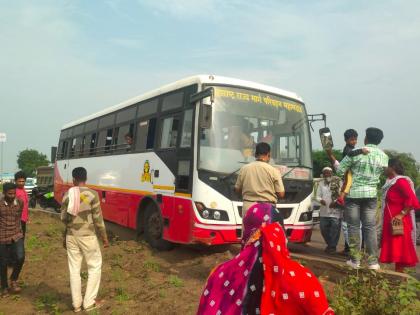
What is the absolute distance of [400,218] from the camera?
224 inches

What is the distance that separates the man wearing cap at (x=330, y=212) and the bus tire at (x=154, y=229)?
3.05 meters

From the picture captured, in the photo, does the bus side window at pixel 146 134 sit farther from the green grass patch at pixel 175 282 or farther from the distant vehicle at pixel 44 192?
the distant vehicle at pixel 44 192

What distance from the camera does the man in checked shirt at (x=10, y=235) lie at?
652 cm

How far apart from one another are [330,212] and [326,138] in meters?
1.95

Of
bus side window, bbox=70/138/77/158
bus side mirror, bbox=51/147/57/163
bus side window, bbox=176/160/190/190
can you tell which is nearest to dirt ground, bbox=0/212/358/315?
bus side window, bbox=176/160/190/190

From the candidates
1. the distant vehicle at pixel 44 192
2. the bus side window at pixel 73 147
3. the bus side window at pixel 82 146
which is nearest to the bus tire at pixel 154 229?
the bus side window at pixel 82 146

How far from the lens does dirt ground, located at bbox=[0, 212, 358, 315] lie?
18.9 ft

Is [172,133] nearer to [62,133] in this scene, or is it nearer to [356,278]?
[356,278]

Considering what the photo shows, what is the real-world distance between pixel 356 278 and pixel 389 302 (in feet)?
1.20

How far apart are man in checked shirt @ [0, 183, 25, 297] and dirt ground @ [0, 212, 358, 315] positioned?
295mm

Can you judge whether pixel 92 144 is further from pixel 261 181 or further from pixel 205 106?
pixel 261 181

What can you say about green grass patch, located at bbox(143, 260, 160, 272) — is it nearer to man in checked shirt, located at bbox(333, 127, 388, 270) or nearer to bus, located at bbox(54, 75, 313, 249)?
bus, located at bbox(54, 75, 313, 249)

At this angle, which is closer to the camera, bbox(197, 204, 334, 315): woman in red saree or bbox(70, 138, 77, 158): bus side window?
bbox(197, 204, 334, 315): woman in red saree

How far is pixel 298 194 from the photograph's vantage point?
7531 mm
